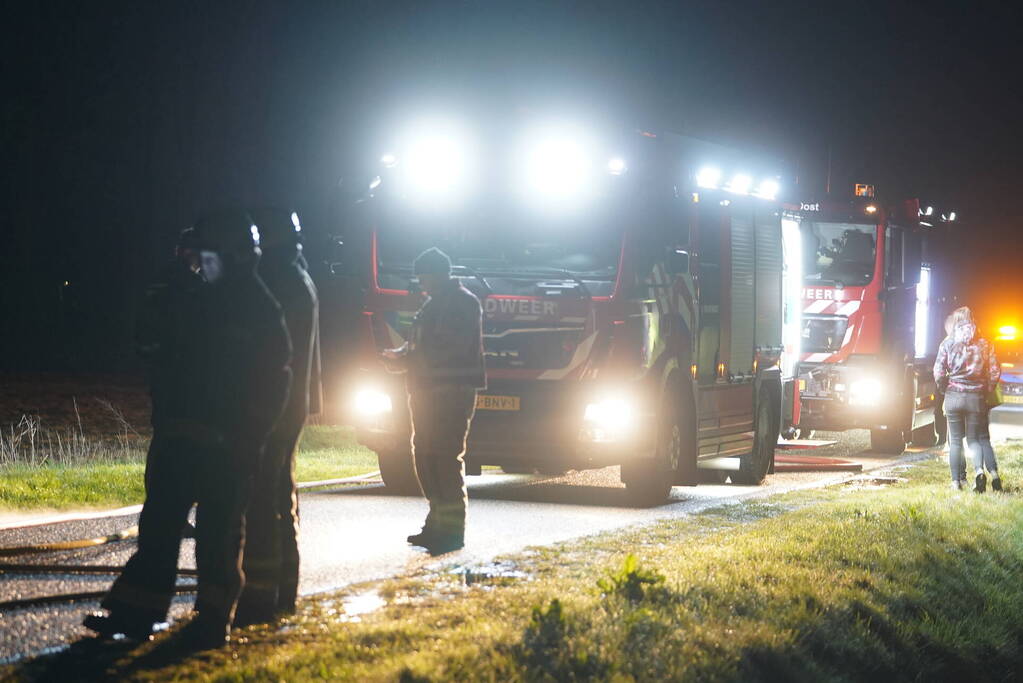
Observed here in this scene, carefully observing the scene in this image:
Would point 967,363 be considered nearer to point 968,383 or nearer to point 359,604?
point 968,383

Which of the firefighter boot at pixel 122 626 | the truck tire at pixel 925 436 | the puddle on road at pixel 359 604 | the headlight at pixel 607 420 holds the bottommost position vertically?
the truck tire at pixel 925 436

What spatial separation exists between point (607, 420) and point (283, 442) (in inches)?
235

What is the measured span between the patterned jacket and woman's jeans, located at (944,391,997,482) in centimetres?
9

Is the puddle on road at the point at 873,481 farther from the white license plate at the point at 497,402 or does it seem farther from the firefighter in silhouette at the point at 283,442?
the firefighter in silhouette at the point at 283,442

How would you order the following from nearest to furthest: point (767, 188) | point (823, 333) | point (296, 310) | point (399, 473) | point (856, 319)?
point (296, 310), point (399, 473), point (767, 188), point (856, 319), point (823, 333)

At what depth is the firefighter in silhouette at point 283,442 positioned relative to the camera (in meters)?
7.43

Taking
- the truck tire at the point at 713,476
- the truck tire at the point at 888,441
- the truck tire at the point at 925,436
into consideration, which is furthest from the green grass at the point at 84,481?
the truck tire at the point at 925,436

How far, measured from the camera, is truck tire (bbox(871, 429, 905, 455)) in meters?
22.4

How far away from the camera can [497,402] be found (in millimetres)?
13367

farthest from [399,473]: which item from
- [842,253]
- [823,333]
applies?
[842,253]

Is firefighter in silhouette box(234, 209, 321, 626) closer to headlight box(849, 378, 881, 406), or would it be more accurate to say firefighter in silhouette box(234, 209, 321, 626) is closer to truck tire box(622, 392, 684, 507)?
truck tire box(622, 392, 684, 507)

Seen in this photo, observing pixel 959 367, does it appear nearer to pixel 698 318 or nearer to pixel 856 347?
pixel 698 318

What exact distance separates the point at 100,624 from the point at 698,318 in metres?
8.69

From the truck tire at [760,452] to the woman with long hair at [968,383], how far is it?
207 centimetres
